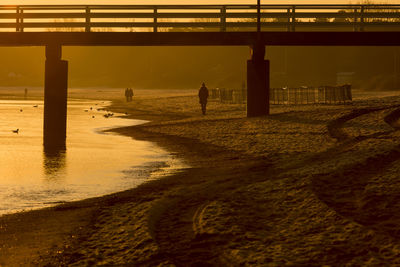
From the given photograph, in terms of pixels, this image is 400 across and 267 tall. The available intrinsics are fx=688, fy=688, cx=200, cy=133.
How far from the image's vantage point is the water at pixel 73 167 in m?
14.6

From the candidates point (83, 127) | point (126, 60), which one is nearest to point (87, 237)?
point (83, 127)

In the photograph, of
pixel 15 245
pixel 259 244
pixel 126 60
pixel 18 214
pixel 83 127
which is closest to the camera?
pixel 259 244

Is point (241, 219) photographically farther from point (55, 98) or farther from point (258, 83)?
point (55, 98)

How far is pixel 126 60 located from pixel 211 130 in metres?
146

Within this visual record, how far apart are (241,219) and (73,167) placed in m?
9.42

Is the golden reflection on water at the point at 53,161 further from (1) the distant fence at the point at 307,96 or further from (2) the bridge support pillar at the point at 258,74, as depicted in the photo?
(1) the distant fence at the point at 307,96

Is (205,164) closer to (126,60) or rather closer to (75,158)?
(75,158)

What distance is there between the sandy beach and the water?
0.84 meters

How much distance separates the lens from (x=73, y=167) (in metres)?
19.2

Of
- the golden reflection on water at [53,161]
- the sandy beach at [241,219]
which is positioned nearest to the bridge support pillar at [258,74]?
the golden reflection on water at [53,161]

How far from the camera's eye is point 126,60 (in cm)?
17150

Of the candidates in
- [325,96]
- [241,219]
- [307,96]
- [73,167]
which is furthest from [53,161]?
[307,96]

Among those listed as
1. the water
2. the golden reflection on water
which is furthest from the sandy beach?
the golden reflection on water

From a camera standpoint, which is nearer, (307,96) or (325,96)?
(325,96)
